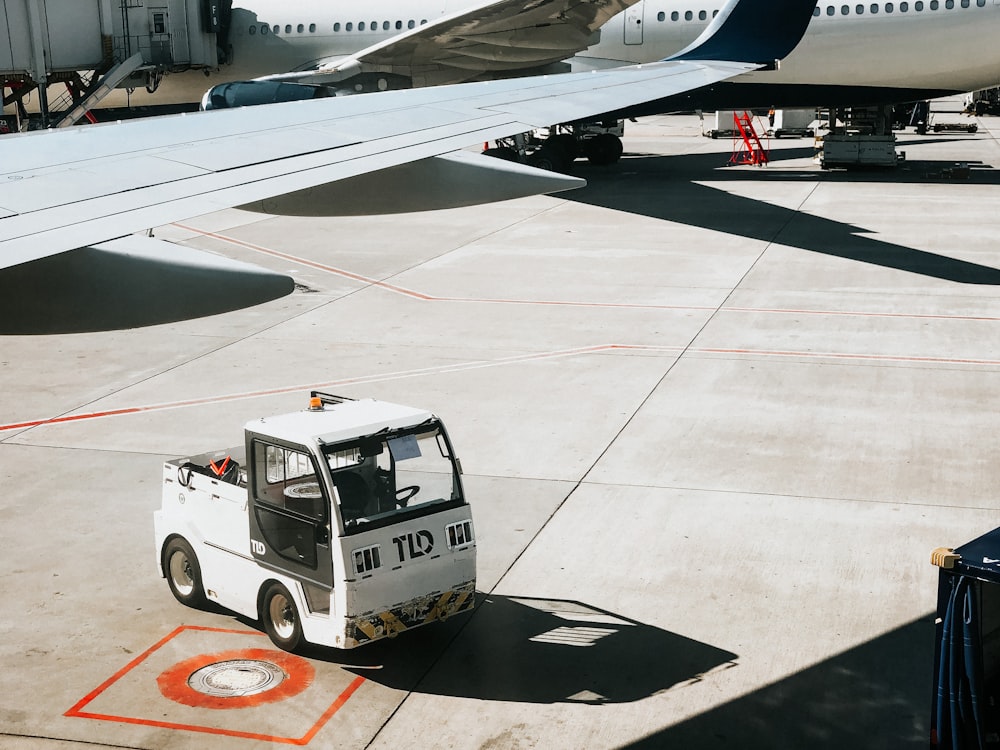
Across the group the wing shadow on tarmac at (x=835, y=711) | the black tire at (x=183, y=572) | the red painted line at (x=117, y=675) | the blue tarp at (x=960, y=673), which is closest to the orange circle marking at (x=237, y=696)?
the red painted line at (x=117, y=675)

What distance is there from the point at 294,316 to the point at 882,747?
1436cm

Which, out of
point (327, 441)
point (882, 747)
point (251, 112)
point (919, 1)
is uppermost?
point (919, 1)

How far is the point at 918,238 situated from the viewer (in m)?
25.8

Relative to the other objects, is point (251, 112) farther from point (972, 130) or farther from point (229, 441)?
point (972, 130)

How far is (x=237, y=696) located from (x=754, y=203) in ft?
82.5

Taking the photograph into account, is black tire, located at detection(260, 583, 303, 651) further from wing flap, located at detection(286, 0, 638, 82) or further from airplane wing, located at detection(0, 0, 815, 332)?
wing flap, located at detection(286, 0, 638, 82)

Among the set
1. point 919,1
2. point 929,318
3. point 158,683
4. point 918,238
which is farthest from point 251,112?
point 919,1

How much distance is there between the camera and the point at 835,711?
8117 millimetres

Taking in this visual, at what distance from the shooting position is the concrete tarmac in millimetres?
8242

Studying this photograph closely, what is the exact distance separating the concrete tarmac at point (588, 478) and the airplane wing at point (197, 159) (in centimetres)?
356

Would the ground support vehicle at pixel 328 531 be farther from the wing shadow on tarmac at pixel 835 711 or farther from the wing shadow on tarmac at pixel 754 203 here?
the wing shadow on tarmac at pixel 754 203

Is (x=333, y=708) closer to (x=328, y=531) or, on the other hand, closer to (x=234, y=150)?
(x=328, y=531)

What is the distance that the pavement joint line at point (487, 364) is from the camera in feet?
49.2

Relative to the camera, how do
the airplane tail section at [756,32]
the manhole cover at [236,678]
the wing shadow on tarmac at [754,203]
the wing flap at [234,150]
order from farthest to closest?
the wing shadow on tarmac at [754,203], the airplane tail section at [756,32], the manhole cover at [236,678], the wing flap at [234,150]
